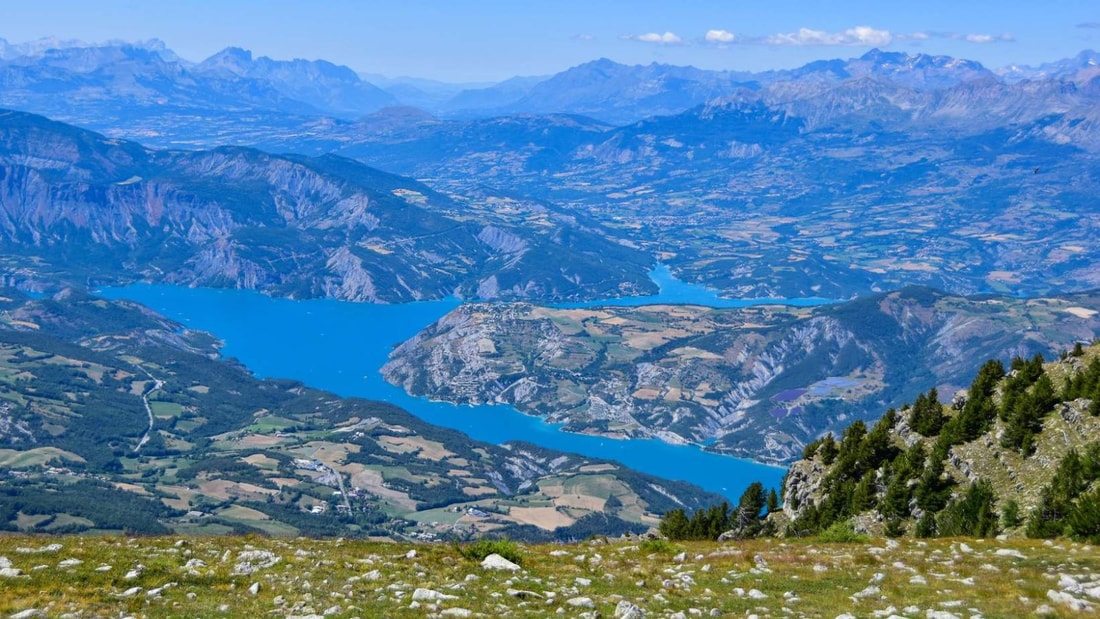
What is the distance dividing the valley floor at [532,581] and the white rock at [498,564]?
17.1 inches

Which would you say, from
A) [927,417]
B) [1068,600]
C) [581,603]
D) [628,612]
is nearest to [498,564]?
[581,603]

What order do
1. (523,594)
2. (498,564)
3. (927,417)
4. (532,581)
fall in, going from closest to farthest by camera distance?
(523,594) → (532,581) → (498,564) → (927,417)

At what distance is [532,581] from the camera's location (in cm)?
2798

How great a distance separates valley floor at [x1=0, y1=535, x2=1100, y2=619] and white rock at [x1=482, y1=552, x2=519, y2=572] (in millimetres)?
435

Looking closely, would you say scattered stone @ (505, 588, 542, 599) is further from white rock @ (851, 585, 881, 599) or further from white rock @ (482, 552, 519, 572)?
white rock @ (851, 585, 881, 599)

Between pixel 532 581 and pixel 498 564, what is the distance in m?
2.61

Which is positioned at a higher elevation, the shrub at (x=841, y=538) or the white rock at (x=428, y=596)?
the white rock at (x=428, y=596)

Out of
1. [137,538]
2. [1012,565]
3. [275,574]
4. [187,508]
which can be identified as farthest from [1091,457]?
[187,508]

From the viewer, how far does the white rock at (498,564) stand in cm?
2988

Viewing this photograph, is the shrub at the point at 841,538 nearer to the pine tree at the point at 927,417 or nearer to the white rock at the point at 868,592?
the white rock at the point at 868,592

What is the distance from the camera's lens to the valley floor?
2389 cm

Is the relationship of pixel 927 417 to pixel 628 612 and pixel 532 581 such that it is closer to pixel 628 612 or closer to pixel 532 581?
pixel 532 581

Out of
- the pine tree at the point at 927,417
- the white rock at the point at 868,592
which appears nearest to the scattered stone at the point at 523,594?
the white rock at the point at 868,592

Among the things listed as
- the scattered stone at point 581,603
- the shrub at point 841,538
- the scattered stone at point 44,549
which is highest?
the scattered stone at point 581,603
